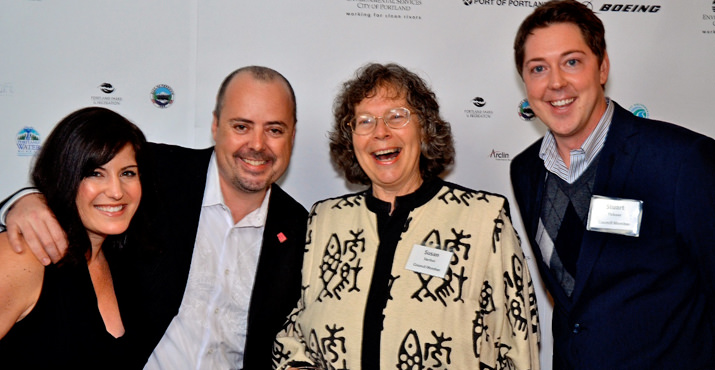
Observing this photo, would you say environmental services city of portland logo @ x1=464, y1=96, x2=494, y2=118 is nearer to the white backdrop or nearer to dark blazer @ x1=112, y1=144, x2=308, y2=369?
the white backdrop

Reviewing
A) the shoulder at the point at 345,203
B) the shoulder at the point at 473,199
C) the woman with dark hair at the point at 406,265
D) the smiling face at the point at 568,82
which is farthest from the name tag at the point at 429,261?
the smiling face at the point at 568,82

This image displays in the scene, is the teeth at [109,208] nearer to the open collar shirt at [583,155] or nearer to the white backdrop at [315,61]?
the white backdrop at [315,61]

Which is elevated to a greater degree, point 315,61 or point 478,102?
point 315,61

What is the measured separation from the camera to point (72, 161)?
2049 mm

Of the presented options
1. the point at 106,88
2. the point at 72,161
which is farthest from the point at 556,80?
the point at 106,88

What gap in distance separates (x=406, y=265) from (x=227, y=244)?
89cm

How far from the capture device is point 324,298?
245cm

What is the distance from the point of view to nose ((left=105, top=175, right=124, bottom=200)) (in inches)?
84.5

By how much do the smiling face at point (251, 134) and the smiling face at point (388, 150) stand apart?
15.2 inches

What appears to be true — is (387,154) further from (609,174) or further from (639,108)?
(639,108)

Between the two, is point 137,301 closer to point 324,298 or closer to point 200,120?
point 324,298

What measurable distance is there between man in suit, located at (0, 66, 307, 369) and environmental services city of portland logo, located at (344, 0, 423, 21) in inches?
39.5

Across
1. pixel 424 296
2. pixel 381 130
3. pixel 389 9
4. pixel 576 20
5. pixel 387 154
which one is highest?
pixel 389 9

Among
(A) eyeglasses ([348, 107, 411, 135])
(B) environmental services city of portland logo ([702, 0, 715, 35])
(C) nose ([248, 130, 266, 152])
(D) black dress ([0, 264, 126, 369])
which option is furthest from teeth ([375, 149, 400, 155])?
(B) environmental services city of portland logo ([702, 0, 715, 35])
